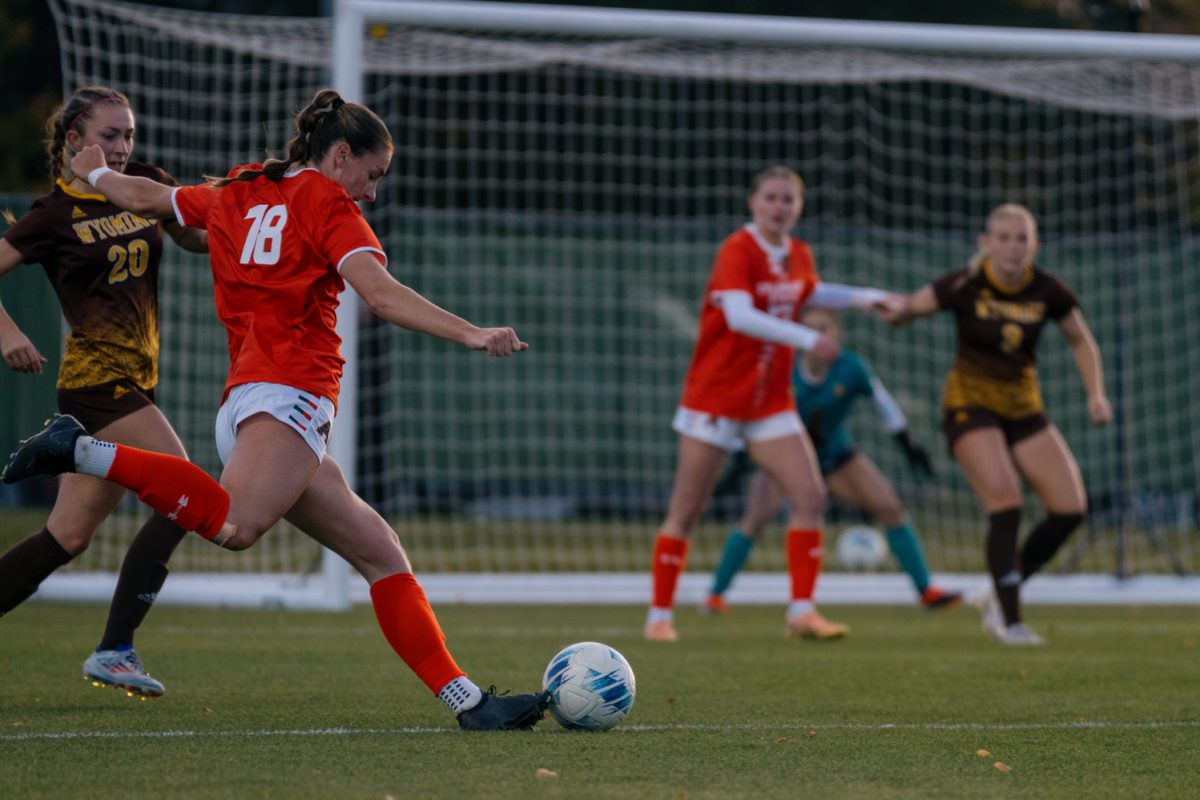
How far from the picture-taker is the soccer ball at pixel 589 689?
17.1 feet

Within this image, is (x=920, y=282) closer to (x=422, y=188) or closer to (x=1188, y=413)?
(x=1188, y=413)

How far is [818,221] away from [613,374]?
2.79 m

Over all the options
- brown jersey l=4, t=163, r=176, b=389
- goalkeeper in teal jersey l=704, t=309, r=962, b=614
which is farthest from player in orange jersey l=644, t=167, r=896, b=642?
brown jersey l=4, t=163, r=176, b=389

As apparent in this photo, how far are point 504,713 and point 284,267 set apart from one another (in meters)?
1.45

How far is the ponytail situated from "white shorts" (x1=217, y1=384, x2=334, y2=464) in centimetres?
63

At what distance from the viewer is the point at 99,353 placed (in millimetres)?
5926

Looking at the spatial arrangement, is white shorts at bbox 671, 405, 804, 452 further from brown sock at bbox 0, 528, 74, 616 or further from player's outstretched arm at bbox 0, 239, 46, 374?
player's outstretched arm at bbox 0, 239, 46, 374

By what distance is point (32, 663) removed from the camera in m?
6.98

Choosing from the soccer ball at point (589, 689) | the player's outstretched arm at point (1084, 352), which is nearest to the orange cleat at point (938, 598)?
the player's outstretched arm at point (1084, 352)

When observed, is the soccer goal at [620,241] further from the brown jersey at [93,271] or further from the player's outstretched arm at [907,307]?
the brown jersey at [93,271]

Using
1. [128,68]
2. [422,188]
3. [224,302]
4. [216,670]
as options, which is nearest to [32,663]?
[216,670]

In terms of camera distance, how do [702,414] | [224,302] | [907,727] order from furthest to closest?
[702,414] < [907,727] < [224,302]

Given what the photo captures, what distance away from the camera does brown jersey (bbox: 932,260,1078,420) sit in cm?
859

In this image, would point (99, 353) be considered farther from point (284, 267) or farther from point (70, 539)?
point (284, 267)
